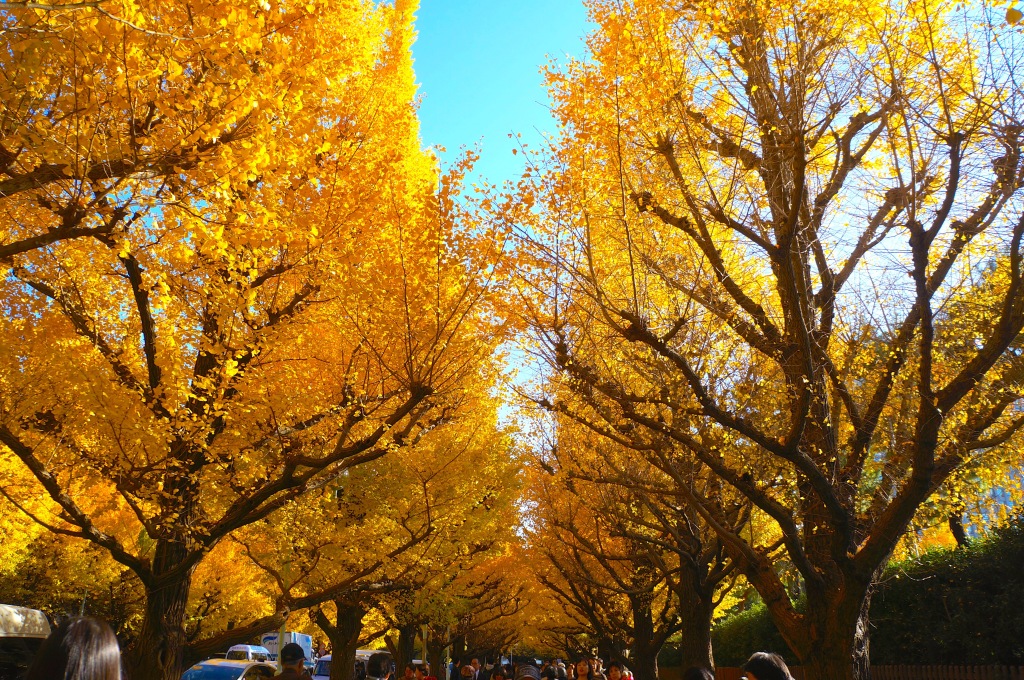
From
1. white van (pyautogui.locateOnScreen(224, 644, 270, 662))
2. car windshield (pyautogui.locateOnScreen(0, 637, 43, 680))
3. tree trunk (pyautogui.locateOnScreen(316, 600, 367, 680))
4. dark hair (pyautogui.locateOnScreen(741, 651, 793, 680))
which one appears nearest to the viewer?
dark hair (pyautogui.locateOnScreen(741, 651, 793, 680))

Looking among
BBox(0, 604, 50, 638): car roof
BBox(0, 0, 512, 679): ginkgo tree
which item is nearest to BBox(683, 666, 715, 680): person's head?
BBox(0, 0, 512, 679): ginkgo tree

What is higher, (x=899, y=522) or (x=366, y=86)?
(x=366, y=86)

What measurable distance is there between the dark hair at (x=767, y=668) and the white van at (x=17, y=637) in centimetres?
1069

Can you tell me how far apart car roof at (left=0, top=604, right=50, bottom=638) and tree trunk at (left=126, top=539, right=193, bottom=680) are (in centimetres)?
445

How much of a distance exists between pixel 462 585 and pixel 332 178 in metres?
16.7

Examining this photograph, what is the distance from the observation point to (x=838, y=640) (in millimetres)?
7105

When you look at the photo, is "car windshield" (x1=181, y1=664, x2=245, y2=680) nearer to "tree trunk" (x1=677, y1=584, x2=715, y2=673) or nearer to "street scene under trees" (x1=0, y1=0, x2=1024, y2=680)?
"street scene under trees" (x1=0, y1=0, x2=1024, y2=680)

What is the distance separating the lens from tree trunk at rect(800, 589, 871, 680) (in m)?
7.05

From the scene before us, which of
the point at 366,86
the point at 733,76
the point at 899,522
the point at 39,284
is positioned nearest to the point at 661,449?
the point at 899,522

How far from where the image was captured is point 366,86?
10016 mm

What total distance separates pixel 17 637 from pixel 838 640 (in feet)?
38.2

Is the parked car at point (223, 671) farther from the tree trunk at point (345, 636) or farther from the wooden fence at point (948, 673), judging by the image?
the wooden fence at point (948, 673)

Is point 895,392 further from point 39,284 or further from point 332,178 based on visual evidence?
point 39,284

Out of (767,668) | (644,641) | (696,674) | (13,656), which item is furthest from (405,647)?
(767,668)
